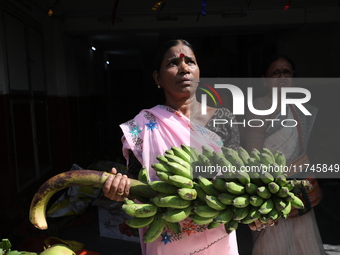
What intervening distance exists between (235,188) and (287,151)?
3.65 feet

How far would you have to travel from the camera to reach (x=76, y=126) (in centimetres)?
711

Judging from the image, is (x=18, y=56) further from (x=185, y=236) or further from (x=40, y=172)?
(x=185, y=236)

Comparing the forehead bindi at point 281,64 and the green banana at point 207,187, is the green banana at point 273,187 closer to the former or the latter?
the green banana at point 207,187

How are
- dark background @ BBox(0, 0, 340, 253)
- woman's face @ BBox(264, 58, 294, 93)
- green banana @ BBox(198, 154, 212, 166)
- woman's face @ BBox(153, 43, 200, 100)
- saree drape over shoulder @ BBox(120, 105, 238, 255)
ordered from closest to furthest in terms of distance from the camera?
green banana @ BBox(198, 154, 212, 166) → saree drape over shoulder @ BBox(120, 105, 238, 255) → woman's face @ BBox(153, 43, 200, 100) → woman's face @ BBox(264, 58, 294, 93) → dark background @ BBox(0, 0, 340, 253)

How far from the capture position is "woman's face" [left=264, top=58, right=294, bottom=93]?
7.81 feet

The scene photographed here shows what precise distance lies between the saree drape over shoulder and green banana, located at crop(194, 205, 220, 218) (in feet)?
0.88

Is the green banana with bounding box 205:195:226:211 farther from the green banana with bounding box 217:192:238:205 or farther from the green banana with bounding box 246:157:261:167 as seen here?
the green banana with bounding box 246:157:261:167

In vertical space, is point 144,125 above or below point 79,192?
above

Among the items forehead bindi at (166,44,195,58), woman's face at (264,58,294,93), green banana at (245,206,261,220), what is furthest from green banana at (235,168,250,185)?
woman's face at (264,58,294,93)

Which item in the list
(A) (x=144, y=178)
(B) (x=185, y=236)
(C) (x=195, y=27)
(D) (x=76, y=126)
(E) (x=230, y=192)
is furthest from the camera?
(D) (x=76, y=126)

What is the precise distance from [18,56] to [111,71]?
885 cm

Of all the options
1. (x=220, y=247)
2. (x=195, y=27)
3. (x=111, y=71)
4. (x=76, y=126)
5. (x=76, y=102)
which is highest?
(x=111, y=71)

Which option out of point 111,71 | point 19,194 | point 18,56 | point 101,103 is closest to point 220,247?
point 19,194

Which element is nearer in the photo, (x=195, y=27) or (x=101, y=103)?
(x=195, y=27)
